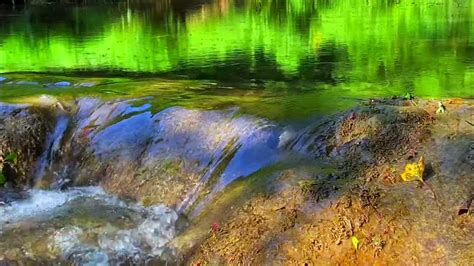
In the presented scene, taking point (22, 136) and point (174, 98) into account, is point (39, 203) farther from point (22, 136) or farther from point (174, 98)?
point (174, 98)

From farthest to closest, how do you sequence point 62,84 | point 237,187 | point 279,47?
point 279,47, point 62,84, point 237,187

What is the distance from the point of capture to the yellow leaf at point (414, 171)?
5137 mm

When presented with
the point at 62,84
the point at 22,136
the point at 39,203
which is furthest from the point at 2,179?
the point at 62,84

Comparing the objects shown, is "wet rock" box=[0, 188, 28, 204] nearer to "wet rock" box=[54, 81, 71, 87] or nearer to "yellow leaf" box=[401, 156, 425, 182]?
"wet rock" box=[54, 81, 71, 87]

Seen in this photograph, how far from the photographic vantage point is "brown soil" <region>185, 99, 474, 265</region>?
15.3 ft

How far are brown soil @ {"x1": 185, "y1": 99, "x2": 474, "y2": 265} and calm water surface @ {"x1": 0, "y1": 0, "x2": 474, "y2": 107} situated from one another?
485 cm

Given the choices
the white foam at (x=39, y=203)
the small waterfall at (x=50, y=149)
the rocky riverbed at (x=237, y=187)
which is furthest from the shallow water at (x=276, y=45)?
the white foam at (x=39, y=203)

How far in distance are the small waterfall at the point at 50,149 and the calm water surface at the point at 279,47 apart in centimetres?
429

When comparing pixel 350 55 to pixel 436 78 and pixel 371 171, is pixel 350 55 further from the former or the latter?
pixel 371 171

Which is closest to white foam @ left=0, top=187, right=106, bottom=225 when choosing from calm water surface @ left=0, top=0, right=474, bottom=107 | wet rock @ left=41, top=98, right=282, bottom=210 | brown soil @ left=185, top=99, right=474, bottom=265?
wet rock @ left=41, top=98, right=282, bottom=210

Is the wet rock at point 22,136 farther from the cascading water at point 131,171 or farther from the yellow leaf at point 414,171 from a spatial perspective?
the yellow leaf at point 414,171

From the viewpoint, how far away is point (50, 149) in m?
8.59

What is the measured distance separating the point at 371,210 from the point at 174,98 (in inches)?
191

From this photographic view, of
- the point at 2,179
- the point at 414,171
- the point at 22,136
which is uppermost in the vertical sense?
the point at 414,171
